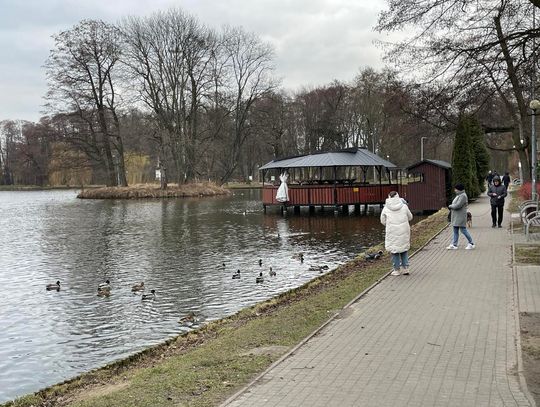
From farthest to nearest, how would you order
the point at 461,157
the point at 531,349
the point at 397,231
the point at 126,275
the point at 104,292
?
the point at 461,157 → the point at 126,275 → the point at 104,292 → the point at 397,231 → the point at 531,349

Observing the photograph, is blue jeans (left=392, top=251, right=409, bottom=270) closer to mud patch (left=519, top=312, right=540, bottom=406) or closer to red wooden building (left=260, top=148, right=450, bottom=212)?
mud patch (left=519, top=312, right=540, bottom=406)

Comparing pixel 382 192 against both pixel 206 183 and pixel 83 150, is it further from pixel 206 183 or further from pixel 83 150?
pixel 83 150

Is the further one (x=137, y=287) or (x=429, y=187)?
(x=429, y=187)

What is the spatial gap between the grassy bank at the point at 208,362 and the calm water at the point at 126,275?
652 mm

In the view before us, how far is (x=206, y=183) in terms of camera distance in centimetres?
6450

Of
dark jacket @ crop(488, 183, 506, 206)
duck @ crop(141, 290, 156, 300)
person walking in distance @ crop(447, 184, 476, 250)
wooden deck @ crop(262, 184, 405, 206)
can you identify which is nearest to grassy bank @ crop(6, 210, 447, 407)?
duck @ crop(141, 290, 156, 300)

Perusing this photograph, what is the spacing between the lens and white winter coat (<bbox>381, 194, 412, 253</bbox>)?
11.5 m

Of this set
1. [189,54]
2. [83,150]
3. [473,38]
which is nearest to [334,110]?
[189,54]

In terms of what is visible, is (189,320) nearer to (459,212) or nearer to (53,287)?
(53,287)

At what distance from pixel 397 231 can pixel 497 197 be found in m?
8.83

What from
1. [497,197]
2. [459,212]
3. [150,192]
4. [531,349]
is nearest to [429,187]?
[497,197]

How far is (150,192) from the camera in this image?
193 feet

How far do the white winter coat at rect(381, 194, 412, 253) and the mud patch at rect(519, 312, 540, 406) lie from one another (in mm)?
3667

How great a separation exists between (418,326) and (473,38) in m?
10.4
